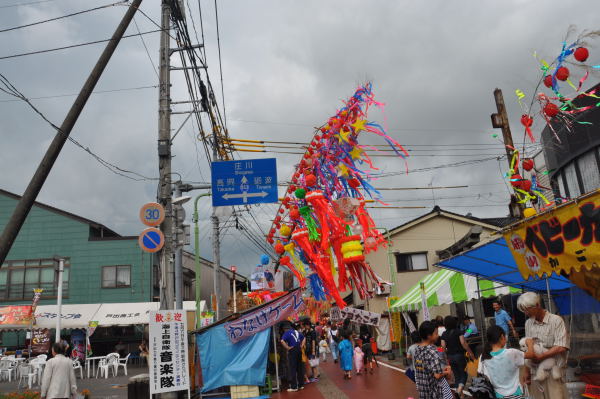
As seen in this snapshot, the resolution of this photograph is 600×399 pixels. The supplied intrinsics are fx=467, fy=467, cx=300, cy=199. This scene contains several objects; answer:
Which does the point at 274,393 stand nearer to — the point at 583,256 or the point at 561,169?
the point at 583,256

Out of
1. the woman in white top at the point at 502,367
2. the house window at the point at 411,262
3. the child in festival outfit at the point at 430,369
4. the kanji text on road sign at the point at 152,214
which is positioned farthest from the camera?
the house window at the point at 411,262

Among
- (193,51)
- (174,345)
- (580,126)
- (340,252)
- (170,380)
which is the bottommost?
(170,380)

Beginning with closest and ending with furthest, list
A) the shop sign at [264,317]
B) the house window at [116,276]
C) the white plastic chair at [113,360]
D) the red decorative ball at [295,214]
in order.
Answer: the red decorative ball at [295,214] → the shop sign at [264,317] → the white plastic chair at [113,360] → the house window at [116,276]

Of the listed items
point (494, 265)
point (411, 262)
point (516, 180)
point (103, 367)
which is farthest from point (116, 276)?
point (516, 180)

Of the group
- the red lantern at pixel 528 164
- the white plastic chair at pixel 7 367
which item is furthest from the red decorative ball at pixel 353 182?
the white plastic chair at pixel 7 367

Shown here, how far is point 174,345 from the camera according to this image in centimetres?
1049

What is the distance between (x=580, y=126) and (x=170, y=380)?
44.0 feet

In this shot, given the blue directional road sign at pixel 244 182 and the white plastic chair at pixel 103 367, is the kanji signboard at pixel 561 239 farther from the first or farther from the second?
the white plastic chair at pixel 103 367

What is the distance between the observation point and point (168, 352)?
10.4 m

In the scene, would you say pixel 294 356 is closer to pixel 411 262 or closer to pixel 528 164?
pixel 528 164

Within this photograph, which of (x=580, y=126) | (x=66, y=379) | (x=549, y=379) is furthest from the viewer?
(x=580, y=126)

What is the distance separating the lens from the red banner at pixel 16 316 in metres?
23.9

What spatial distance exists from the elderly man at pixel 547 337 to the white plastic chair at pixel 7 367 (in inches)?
856

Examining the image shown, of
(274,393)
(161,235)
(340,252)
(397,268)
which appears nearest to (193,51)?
(161,235)
